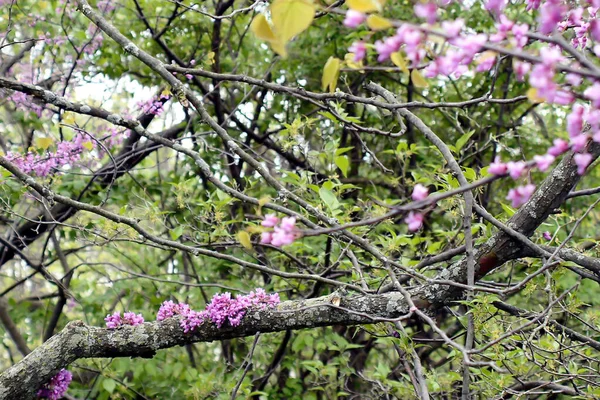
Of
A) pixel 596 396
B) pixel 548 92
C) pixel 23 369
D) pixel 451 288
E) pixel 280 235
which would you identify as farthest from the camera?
pixel 23 369

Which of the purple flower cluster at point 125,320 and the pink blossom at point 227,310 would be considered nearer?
the pink blossom at point 227,310

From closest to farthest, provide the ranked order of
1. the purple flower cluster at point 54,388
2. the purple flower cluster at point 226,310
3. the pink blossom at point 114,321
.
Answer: the purple flower cluster at point 226,310, the pink blossom at point 114,321, the purple flower cluster at point 54,388

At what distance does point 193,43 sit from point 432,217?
81.3 inches

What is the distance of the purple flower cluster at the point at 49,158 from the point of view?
10.8ft

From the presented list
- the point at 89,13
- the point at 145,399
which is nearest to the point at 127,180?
the point at 145,399

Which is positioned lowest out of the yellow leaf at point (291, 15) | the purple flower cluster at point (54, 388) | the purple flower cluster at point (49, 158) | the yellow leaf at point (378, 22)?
the yellow leaf at point (378, 22)

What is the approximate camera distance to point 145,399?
11.9 feet

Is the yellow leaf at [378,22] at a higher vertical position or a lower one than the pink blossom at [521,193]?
higher

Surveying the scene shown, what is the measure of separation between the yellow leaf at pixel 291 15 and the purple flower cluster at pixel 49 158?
2428mm

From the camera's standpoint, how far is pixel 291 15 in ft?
3.00

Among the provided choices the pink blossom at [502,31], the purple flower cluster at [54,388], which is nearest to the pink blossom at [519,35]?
the pink blossom at [502,31]

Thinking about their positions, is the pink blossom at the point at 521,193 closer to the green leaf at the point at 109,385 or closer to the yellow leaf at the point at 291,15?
the yellow leaf at the point at 291,15

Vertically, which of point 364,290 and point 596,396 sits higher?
point 364,290

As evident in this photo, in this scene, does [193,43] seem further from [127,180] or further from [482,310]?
[482,310]
